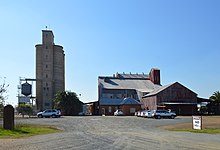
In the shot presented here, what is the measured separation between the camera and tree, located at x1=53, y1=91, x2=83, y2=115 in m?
87.2

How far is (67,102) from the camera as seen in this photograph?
87375 mm

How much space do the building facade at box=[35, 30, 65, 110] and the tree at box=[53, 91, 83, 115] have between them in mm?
16110

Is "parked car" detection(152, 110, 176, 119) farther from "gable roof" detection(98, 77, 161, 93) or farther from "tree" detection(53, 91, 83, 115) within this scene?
"gable roof" detection(98, 77, 161, 93)

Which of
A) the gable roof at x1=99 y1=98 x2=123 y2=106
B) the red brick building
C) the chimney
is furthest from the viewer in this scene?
the chimney

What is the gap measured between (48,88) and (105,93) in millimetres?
19122

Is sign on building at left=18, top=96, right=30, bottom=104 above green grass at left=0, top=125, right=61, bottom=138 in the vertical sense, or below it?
above

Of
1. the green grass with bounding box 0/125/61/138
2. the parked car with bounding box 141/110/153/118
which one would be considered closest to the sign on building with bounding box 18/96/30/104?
the parked car with bounding box 141/110/153/118

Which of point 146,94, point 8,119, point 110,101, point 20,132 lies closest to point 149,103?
point 146,94

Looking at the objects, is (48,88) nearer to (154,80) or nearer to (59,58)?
(59,58)

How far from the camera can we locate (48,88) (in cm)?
10456

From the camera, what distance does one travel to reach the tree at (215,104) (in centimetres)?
8412

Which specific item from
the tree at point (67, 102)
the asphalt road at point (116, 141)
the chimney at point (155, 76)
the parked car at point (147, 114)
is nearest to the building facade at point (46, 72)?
the tree at point (67, 102)

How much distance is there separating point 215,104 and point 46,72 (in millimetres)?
50824

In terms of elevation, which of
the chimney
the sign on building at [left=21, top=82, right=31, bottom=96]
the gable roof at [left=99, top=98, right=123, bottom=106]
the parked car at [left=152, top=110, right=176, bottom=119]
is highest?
the chimney
